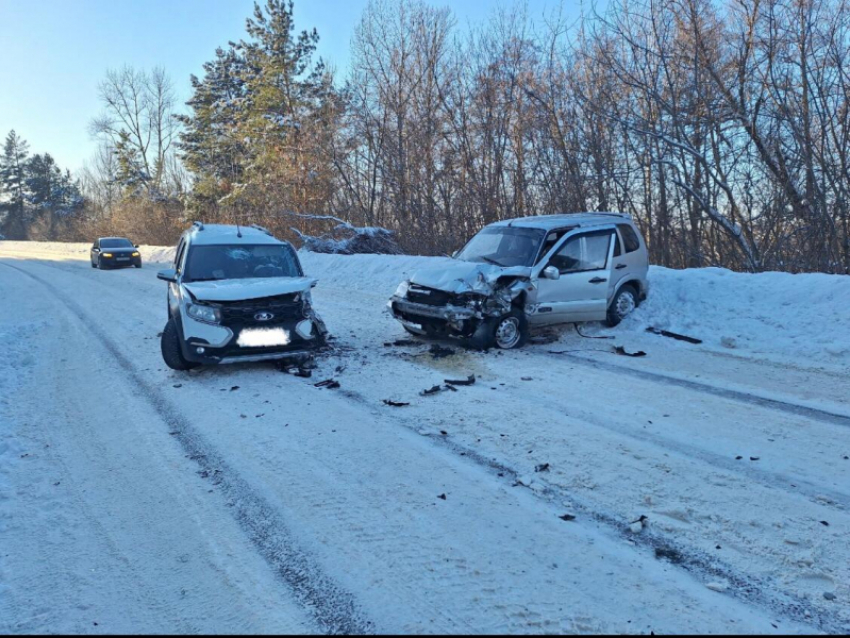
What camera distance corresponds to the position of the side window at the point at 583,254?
9.20 meters

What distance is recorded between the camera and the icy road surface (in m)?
2.89

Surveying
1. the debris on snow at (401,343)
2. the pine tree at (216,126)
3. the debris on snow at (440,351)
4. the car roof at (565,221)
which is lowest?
the debris on snow at (440,351)

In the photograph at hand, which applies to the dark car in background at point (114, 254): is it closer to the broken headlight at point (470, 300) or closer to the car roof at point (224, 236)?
the car roof at point (224, 236)

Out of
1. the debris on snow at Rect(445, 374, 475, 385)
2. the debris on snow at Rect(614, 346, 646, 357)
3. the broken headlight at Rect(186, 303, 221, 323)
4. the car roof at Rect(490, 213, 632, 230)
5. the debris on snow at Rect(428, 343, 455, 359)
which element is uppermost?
the car roof at Rect(490, 213, 632, 230)

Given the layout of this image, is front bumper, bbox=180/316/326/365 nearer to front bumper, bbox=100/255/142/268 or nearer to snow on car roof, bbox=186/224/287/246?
snow on car roof, bbox=186/224/287/246

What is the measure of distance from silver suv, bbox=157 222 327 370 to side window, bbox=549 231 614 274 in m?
3.98

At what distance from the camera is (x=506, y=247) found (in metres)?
9.43

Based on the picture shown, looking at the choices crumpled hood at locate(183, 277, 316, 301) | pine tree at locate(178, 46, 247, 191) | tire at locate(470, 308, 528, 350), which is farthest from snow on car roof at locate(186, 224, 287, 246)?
pine tree at locate(178, 46, 247, 191)

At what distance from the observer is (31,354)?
8.45m

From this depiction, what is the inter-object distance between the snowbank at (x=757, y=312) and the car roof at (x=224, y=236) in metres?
6.10

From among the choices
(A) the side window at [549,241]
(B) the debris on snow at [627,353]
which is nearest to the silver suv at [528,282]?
(A) the side window at [549,241]

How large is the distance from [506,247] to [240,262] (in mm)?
4159

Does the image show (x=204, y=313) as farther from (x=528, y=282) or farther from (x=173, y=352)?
(x=528, y=282)

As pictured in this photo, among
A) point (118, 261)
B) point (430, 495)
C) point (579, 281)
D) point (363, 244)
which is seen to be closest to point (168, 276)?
point (430, 495)
